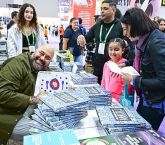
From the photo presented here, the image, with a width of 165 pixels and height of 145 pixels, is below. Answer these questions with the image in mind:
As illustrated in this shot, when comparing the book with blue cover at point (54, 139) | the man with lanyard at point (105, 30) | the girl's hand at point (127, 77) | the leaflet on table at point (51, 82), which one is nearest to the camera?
the book with blue cover at point (54, 139)

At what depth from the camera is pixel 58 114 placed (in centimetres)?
158

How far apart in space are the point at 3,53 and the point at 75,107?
11.7 feet

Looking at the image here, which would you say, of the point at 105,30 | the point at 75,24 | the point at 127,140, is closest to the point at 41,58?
the point at 127,140

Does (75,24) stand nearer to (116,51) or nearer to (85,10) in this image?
(85,10)

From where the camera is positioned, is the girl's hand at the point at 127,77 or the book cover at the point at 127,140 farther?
the girl's hand at the point at 127,77

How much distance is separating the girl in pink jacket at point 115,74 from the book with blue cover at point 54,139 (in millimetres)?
1237

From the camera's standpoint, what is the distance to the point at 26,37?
3.82 m

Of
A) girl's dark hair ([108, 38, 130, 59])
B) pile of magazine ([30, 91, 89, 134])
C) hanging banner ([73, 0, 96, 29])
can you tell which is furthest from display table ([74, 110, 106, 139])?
hanging banner ([73, 0, 96, 29])

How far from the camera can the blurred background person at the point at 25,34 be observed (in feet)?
12.5

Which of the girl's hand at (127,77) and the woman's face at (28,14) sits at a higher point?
the woman's face at (28,14)

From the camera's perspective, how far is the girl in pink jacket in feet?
8.68

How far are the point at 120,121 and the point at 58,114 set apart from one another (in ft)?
1.13

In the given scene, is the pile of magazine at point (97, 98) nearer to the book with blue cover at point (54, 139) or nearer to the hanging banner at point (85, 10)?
the book with blue cover at point (54, 139)

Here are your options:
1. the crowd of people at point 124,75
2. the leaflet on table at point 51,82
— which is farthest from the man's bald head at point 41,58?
the leaflet on table at point 51,82
